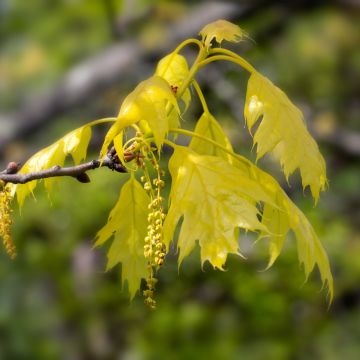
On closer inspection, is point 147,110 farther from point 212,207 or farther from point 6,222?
point 6,222

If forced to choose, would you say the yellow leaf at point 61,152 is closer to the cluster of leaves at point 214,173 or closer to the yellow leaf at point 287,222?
the cluster of leaves at point 214,173

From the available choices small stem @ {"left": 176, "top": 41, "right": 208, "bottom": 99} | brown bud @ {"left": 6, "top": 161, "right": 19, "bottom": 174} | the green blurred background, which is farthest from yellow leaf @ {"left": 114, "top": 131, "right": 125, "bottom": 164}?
the green blurred background

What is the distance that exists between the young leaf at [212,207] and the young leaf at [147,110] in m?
0.09

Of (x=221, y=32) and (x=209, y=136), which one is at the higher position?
(x=221, y=32)

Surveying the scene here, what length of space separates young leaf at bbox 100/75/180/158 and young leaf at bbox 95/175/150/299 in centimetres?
20

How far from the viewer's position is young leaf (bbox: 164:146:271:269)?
1.25 metres

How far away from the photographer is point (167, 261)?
175 inches

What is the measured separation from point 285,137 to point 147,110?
0.73 feet

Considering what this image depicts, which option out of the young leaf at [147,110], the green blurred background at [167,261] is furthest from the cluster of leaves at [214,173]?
the green blurred background at [167,261]

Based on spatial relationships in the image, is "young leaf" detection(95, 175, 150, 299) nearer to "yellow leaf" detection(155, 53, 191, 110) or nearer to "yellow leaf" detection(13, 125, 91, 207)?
"yellow leaf" detection(13, 125, 91, 207)

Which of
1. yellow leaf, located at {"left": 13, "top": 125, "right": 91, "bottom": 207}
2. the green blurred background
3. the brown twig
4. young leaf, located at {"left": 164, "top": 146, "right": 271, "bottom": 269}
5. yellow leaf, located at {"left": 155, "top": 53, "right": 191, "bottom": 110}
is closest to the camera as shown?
young leaf, located at {"left": 164, "top": 146, "right": 271, "bottom": 269}

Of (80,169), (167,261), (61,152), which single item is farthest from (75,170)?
(167,261)

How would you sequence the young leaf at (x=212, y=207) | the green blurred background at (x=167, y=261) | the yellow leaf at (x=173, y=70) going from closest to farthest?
the young leaf at (x=212, y=207)
the yellow leaf at (x=173, y=70)
the green blurred background at (x=167, y=261)

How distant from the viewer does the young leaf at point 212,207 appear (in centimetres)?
125
